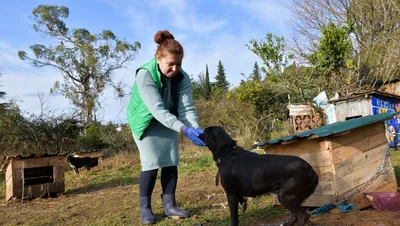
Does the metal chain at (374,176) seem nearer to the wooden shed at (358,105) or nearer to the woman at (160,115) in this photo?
the woman at (160,115)

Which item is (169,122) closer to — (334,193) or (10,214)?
(334,193)

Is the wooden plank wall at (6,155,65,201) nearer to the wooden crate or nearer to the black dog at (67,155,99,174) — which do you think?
the black dog at (67,155,99,174)

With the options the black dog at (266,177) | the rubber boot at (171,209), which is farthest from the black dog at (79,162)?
the black dog at (266,177)

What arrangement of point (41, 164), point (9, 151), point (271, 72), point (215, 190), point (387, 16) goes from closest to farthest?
point (215, 190)
point (41, 164)
point (9, 151)
point (271, 72)
point (387, 16)

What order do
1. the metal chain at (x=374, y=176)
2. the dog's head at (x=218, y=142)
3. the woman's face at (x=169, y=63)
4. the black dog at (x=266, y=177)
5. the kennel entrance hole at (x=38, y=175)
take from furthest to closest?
1. the kennel entrance hole at (x=38, y=175)
2. the metal chain at (x=374, y=176)
3. the woman's face at (x=169, y=63)
4. the dog's head at (x=218, y=142)
5. the black dog at (x=266, y=177)

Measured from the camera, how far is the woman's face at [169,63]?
325cm

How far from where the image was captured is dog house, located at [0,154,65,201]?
5809 millimetres

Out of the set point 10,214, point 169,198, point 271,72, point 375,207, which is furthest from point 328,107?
point 10,214

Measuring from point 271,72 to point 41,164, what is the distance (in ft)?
26.9

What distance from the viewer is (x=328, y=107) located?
35.8ft

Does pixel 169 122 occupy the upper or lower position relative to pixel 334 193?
upper

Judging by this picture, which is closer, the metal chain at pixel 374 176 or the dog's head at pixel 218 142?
the dog's head at pixel 218 142

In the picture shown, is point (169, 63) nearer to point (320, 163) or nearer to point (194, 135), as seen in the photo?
point (194, 135)

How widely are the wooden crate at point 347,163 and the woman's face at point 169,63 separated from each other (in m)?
1.54
